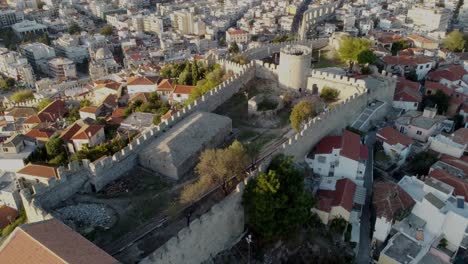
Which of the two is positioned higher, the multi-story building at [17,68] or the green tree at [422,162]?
the green tree at [422,162]

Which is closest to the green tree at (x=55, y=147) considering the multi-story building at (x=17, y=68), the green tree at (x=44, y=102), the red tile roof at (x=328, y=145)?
the green tree at (x=44, y=102)

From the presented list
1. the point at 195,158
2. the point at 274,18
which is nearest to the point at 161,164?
the point at 195,158

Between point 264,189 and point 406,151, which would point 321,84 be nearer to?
point 406,151

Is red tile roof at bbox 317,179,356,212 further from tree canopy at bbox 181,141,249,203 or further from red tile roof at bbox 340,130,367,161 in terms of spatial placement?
tree canopy at bbox 181,141,249,203

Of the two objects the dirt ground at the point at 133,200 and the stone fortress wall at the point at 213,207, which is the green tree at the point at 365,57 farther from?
the dirt ground at the point at 133,200

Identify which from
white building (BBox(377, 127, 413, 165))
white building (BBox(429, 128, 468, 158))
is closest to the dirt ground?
white building (BBox(377, 127, 413, 165))

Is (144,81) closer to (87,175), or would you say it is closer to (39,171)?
(39,171)
